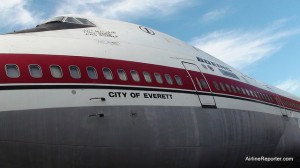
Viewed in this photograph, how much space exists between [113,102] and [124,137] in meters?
0.94

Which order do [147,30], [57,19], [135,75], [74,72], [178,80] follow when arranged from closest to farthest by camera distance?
[74,72] < [135,75] < [178,80] < [57,19] < [147,30]

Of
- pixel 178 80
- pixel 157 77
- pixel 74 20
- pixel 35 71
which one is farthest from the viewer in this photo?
pixel 74 20

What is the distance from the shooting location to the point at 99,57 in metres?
10.2

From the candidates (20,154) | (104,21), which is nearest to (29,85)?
(20,154)

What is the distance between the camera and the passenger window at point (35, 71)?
28.5 ft

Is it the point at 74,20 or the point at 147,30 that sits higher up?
the point at 147,30

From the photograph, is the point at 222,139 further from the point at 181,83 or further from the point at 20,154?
the point at 20,154

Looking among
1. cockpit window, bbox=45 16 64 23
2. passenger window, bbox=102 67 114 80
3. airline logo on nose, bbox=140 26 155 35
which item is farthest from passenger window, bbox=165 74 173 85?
cockpit window, bbox=45 16 64 23

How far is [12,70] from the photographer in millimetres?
8500

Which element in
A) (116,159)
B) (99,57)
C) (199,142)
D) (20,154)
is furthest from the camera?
(199,142)

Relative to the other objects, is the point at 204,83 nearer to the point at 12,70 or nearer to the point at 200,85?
the point at 200,85

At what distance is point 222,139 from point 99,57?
16.7 ft

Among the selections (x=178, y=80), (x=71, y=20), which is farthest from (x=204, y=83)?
(x=71, y=20)

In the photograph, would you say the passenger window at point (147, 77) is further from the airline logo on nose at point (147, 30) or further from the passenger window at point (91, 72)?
the airline logo on nose at point (147, 30)
